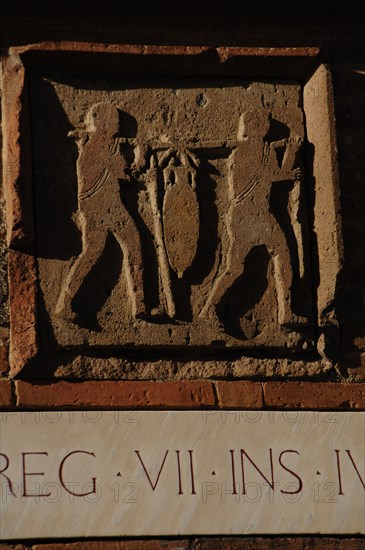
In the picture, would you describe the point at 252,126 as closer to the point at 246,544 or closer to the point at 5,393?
the point at 5,393

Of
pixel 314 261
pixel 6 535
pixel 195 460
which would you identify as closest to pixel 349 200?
pixel 314 261

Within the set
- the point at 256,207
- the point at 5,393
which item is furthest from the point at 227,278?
the point at 5,393

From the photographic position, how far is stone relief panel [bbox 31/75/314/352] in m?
7.98

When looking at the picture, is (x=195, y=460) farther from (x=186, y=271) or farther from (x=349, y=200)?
(x=349, y=200)

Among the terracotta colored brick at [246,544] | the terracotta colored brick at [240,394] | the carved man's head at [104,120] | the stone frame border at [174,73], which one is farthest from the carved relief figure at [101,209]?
the terracotta colored brick at [246,544]

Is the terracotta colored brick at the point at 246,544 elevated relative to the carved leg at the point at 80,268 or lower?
lower

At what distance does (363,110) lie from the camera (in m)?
8.39

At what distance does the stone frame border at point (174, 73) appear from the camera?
26.0 feet

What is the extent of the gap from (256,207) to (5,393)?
1.36 meters

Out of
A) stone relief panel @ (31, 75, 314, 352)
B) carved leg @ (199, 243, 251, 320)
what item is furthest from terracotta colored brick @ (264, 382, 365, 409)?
carved leg @ (199, 243, 251, 320)

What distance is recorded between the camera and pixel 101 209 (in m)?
8.06

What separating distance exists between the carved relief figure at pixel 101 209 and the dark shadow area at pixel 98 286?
3 centimetres

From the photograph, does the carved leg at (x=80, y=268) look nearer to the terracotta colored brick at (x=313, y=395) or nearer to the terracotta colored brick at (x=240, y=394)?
the terracotta colored brick at (x=240, y=394)

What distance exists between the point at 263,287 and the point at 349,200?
576mm
